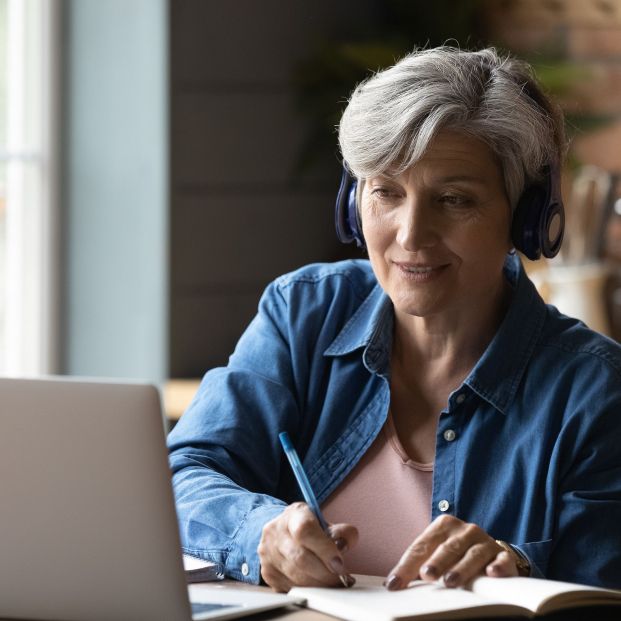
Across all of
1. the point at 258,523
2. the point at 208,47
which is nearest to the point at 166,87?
the point at 208,47

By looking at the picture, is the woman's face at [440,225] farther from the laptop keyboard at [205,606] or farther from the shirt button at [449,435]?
the laptop keyboard at [205,606]

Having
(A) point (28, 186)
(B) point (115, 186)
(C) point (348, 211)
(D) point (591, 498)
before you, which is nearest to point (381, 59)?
(B) point (115, 186)

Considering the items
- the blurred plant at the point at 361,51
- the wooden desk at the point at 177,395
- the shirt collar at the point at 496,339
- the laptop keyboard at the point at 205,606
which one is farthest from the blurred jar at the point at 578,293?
the laptop keyboard at the point at 205,606

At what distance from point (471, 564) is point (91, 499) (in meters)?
0.44

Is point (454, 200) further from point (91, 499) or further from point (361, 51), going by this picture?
point (361, 51)

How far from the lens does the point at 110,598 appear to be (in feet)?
3.67

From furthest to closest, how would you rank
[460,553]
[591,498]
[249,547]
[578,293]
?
[578,293] < [591,498] < [249,547] < [460,553]

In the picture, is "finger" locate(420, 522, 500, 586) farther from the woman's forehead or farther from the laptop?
the woman's forehead

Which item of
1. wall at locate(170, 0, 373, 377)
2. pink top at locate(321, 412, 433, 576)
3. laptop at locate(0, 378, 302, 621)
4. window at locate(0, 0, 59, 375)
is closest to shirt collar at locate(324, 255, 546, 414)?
pink top at locate(321, 412, 433, 576)

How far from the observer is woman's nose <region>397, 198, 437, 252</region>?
165cm

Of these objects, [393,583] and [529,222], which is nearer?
[393,583]

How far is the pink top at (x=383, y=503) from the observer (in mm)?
1635

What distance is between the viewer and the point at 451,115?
5.39ft

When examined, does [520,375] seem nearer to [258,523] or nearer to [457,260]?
[457,260]
